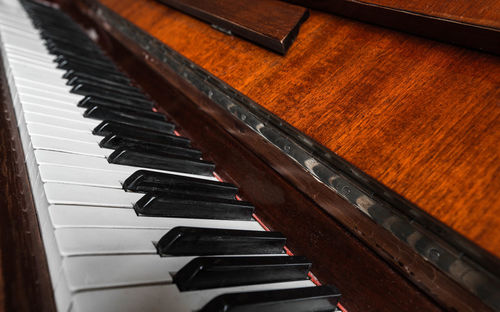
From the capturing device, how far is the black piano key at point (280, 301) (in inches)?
30.4

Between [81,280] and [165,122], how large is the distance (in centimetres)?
108

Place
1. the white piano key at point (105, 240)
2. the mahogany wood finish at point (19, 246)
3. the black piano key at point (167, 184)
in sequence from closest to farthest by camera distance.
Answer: the mahogany wood finish at point (19, 246)
the white piano key at point (105, 240)
the black piano key at point (167, 184)

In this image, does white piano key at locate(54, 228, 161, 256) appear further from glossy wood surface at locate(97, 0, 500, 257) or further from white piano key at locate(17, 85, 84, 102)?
white piano key at locate(17, 85, 84, 102)

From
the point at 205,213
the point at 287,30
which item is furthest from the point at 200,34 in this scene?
the point at 205,213

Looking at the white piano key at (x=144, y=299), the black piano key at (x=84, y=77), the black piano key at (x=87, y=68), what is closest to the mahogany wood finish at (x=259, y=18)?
the black piano key at (x=84, y=77)

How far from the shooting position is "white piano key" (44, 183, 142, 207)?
0.99m

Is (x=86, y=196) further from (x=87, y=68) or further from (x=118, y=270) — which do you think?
(x=87, y=68)

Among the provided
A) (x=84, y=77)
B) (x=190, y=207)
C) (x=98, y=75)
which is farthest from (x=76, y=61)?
(x=190, y=207)

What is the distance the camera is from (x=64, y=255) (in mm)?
812

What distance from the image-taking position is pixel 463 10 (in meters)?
0.95

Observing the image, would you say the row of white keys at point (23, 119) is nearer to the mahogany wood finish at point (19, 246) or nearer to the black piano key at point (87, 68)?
the mahogany wood finish at point (19, 246)

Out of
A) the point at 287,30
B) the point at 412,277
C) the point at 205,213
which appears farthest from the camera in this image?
the point at 287,30

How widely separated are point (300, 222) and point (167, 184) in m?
0.42

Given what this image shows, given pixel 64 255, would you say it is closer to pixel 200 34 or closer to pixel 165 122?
pixel 165 122
